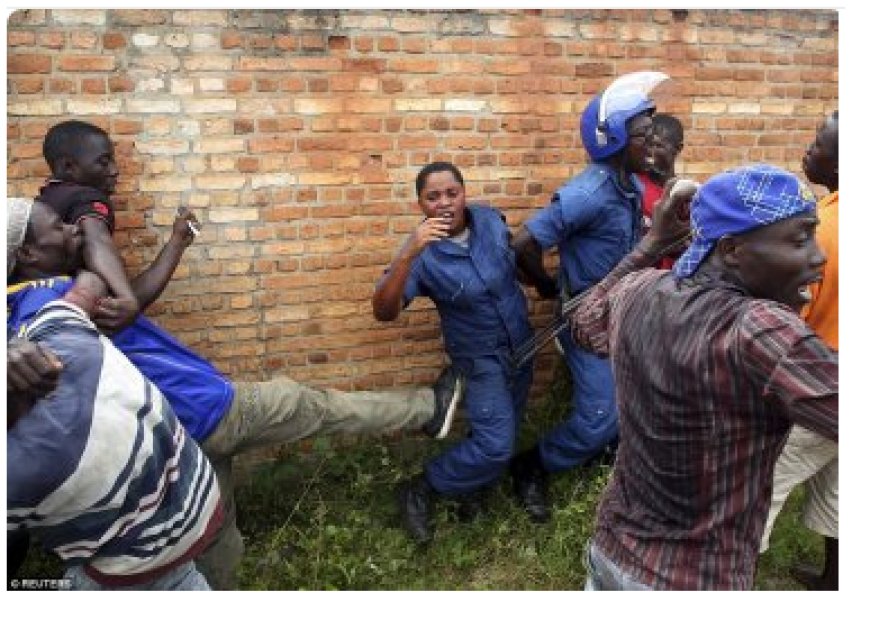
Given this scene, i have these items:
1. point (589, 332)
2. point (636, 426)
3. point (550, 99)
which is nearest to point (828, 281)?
point (589, 332)

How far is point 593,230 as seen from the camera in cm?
356

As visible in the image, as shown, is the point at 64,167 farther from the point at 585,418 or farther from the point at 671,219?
the point at 585,418

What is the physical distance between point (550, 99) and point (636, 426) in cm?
243

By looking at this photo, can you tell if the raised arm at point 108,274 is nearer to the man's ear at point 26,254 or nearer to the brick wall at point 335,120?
the man's ear at point 26,254

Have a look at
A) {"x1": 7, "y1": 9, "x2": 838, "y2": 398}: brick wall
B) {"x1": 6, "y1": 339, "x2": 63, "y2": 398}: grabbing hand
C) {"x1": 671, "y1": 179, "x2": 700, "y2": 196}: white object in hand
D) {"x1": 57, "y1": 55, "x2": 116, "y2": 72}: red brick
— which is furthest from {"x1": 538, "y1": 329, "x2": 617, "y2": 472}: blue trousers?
{"x1": 6, "y1": 339, "x2": 63, "y2": 398}: grabbing hand

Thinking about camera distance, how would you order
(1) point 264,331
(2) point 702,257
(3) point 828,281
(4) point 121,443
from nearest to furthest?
(2) point 702,257 < (4) point 121,443 < (3) point 828,281 < (1) point 264,331

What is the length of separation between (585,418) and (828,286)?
1.28 m

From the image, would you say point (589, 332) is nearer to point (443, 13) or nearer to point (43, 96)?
point (443, 13)

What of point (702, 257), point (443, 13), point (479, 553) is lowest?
point (479, 553)

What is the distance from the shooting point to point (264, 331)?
373cm

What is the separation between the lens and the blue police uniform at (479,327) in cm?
336

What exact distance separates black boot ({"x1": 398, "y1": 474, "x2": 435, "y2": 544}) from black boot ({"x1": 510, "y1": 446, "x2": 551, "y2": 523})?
16.9 inches

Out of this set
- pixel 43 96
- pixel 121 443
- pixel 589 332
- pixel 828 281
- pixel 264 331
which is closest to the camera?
pixel 121 443

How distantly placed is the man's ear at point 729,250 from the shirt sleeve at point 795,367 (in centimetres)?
22
